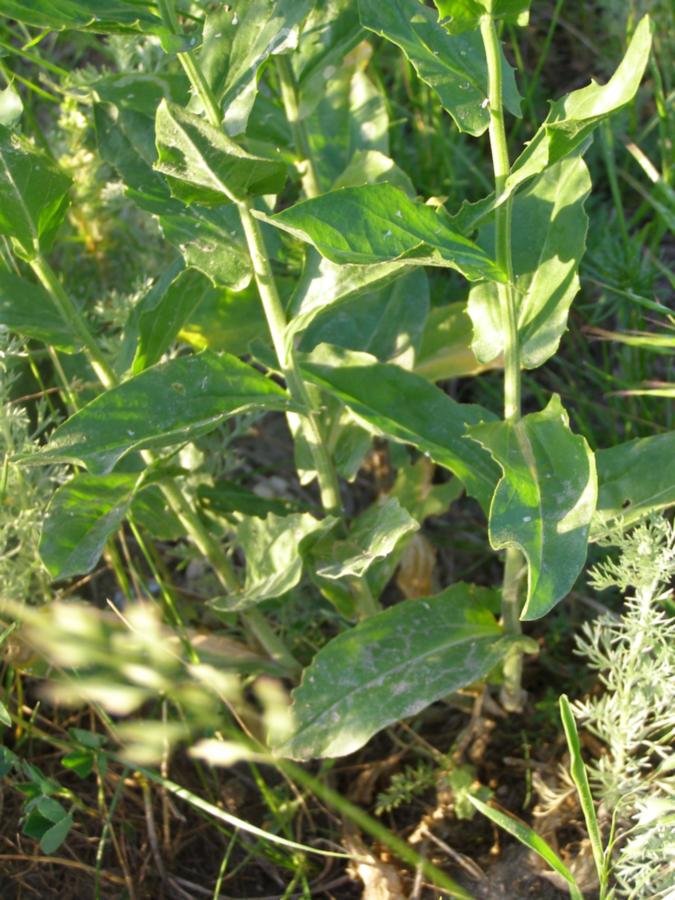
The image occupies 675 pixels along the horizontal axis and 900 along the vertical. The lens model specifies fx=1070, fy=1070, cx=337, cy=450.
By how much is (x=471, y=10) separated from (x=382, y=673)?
91 cm

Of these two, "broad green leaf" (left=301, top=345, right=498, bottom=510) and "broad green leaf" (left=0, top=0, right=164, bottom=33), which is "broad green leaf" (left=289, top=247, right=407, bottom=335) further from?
"broad green leaf" (left=0, top=0, right=164, bottom=33)

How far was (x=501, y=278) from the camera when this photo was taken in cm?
133

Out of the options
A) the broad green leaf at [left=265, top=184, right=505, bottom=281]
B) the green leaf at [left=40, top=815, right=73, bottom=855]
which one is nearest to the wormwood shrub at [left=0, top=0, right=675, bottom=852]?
the broad green leaf at [left=265, top=184, right=505, bottom=281]

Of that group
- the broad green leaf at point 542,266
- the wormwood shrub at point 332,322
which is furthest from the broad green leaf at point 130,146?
the broad green leaf at point 542,266

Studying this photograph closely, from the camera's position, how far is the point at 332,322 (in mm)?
1835

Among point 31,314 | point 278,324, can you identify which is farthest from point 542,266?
point 31,314

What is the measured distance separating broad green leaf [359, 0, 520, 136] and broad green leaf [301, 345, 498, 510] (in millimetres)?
405

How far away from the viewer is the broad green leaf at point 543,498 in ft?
4.13

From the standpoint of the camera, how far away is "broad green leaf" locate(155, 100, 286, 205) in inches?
49.7

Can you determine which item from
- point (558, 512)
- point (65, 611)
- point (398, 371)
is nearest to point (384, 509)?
point (398, 371)

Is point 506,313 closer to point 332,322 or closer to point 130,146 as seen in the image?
point 332,322

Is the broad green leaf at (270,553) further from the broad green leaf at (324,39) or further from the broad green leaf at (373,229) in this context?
the broad green leaf at (324,39)

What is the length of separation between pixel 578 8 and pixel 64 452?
2.08 metres

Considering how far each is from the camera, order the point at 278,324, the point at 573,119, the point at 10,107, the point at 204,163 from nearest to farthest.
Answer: the point at 573,119
the point at 204,163
the point at 10,107
the point at 278,324
